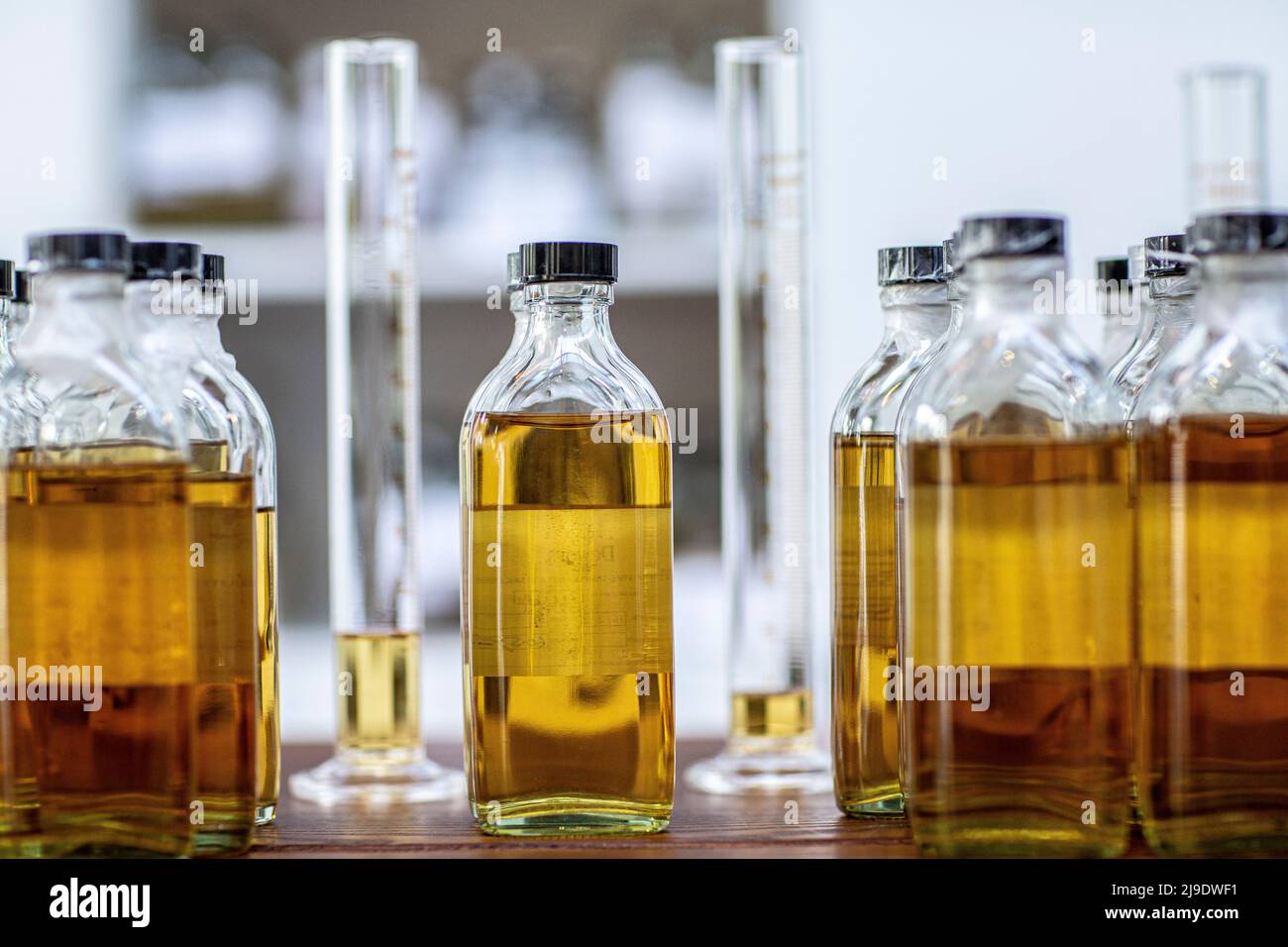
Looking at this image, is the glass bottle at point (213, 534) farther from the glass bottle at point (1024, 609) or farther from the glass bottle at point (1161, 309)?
the glass bottle at point (1161, 309)

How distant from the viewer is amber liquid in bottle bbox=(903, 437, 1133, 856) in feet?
1.84

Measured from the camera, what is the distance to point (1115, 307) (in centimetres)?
75

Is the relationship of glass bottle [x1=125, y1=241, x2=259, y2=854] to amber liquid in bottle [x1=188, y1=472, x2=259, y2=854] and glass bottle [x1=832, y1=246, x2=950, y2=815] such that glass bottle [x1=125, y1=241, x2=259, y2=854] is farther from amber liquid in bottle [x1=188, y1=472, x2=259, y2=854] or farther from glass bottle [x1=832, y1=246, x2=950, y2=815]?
glass bottle [x1=832, y1=246, x2=950, y2=815]

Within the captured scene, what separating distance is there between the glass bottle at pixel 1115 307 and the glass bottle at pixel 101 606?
18.0 inches

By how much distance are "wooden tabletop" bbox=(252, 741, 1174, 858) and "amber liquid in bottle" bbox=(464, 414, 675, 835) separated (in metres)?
0.02

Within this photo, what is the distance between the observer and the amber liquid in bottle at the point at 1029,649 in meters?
0.56

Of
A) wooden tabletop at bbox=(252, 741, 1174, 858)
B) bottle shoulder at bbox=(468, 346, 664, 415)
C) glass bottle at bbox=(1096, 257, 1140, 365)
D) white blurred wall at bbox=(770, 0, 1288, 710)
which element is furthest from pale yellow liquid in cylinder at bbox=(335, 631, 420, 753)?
white blurred wall at bbox=(770, 0, 1288, 710)

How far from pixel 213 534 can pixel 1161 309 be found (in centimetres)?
45

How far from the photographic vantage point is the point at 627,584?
63cm

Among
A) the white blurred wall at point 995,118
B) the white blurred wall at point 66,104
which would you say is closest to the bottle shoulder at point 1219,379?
the white blurred wall at point 995,118
